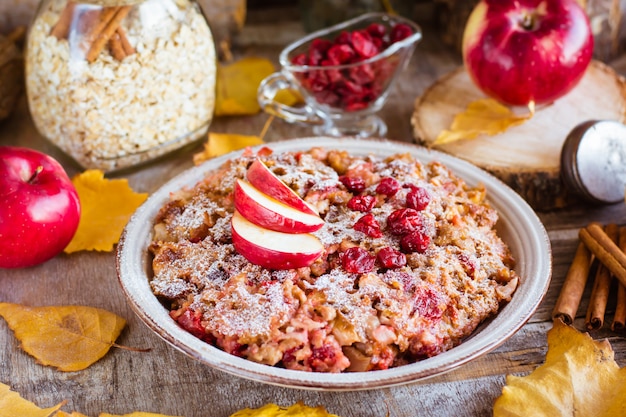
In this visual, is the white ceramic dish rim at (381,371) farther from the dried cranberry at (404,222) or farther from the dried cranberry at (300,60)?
the dried cranberry at (300,60)

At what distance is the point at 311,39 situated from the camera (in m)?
2.53

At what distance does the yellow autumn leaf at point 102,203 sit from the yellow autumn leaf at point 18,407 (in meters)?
0.59

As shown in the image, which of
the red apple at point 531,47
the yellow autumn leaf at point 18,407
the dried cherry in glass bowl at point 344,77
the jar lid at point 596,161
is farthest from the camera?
A: the dried cherry in glass bowl at point 344,77

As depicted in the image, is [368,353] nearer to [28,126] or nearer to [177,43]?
[177,43]

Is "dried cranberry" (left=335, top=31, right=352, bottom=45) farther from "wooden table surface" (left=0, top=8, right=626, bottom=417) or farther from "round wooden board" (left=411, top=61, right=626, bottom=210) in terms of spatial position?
"wooden table surface" (left=0, top=8, right=626, bottom=417)

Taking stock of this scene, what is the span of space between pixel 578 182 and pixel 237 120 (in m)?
1.19

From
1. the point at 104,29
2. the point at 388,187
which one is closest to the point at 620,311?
the point at 388,187

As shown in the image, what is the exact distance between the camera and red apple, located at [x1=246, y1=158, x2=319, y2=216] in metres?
1.54

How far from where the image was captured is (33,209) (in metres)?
1.74

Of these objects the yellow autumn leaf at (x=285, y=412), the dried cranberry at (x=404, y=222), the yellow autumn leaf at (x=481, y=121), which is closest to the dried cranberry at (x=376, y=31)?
the yellow autumn leaf at (x=481, y=121)

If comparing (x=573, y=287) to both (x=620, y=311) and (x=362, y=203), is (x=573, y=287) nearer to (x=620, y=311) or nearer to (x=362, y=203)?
(x=620, y=311)

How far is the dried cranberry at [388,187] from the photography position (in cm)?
163

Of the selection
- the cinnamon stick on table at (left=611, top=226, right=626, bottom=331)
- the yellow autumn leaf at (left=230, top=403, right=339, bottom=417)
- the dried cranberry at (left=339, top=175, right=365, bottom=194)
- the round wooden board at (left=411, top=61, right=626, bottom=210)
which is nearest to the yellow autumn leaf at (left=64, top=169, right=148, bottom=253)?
the dried cranberry at (left=339, top=175, right=365, bottom=194)

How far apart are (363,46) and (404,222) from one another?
94 cm
